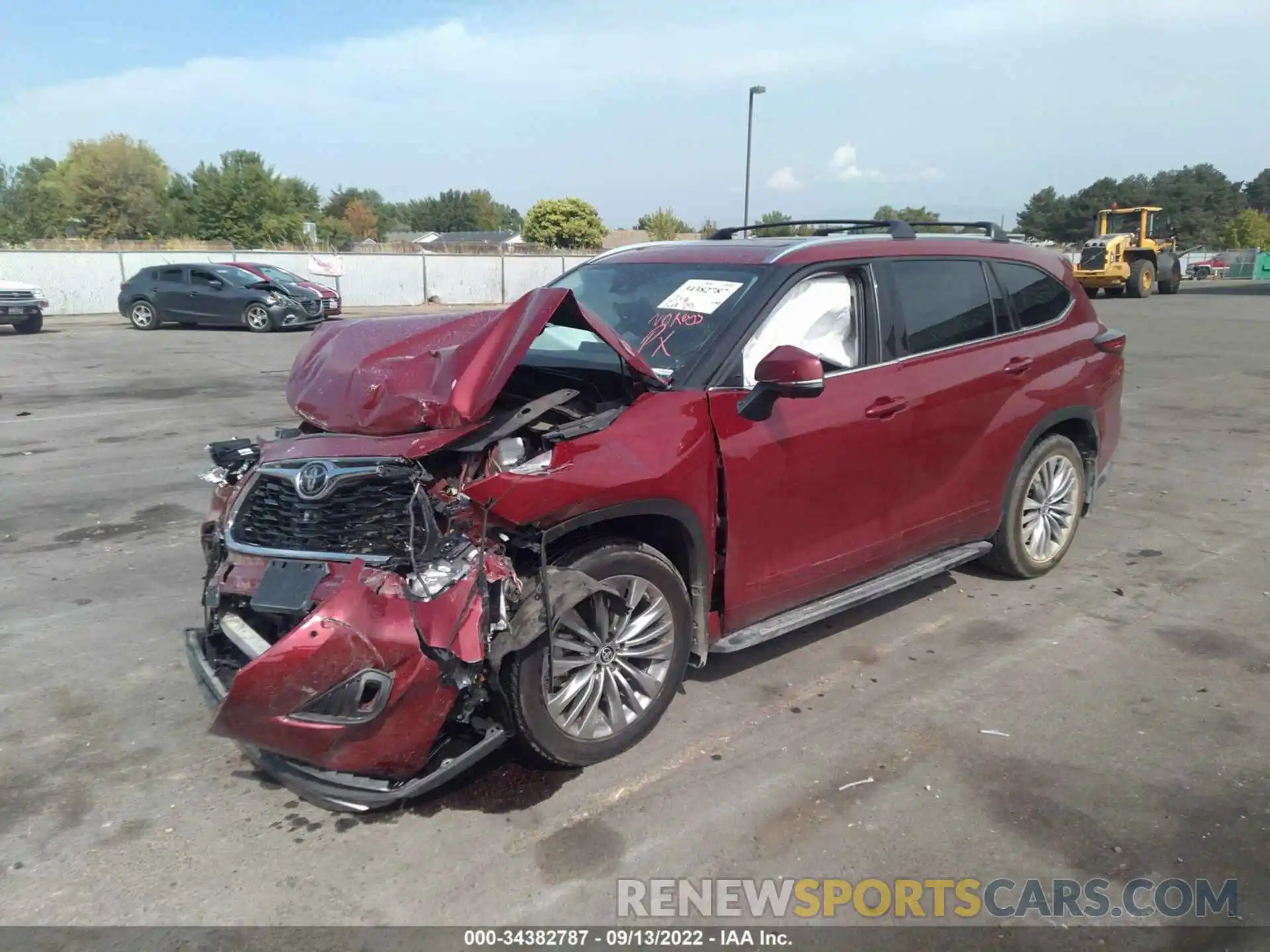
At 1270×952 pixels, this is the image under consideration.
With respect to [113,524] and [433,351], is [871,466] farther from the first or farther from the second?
[113,524]

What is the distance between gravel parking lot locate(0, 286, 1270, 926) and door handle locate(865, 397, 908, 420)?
1.15 meters

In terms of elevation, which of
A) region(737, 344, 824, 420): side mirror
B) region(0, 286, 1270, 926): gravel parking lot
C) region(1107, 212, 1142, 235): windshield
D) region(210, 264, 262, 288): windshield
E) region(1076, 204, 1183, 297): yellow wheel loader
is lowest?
region(0, 286, 1270, 926): gravel parking lot

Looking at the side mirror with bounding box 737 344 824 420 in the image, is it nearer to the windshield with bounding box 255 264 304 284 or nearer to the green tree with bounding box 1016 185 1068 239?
the windshield with bounding box 255 264 304 284

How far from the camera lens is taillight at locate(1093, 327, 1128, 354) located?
5.56 meters

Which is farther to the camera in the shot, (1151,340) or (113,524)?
(1151,340)

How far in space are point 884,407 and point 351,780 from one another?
2.67 metres

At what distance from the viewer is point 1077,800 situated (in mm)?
3330

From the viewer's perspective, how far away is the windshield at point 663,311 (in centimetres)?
399

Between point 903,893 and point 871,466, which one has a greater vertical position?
point 871,466

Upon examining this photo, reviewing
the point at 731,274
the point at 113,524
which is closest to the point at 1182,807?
the point at 731,274

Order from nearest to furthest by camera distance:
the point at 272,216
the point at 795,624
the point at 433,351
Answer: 1. the point at 433,351
2. the point at 795,624
3. the point at 272,216

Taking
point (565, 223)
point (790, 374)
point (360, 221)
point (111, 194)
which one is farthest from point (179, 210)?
point (790, 374)

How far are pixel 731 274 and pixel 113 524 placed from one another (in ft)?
15.8

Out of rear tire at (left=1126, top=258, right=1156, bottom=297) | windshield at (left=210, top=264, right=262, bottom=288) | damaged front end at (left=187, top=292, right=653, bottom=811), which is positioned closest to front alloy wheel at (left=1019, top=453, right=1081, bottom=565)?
damaged front end at (left=187, top=292, right=653, bottom=811)
